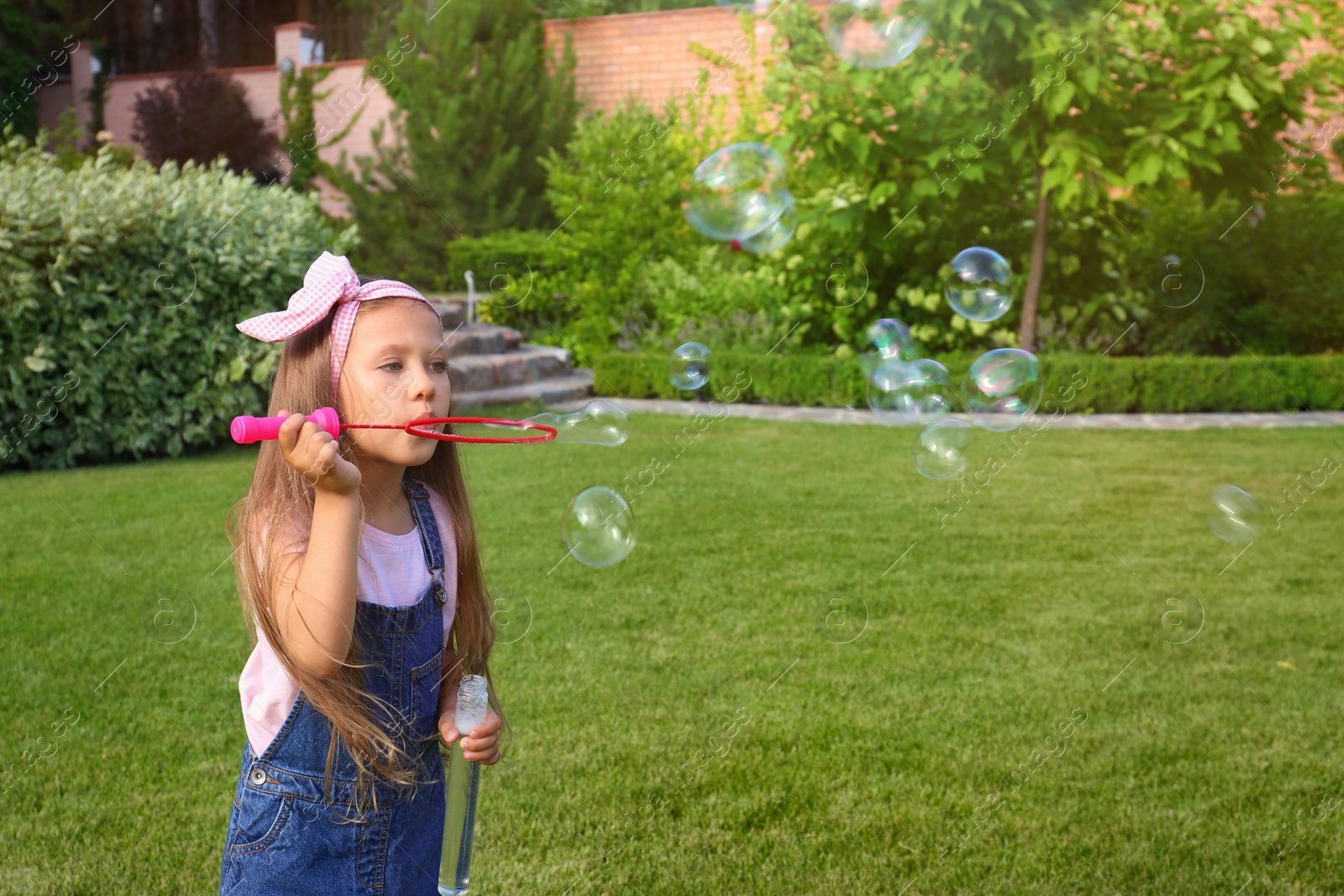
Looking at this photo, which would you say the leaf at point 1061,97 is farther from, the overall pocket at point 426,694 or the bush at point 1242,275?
the overall pocket at point 426,694

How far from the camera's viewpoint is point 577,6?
18641 mm

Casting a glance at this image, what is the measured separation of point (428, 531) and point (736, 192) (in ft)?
14.1

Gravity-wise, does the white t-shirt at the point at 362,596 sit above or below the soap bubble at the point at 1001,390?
above

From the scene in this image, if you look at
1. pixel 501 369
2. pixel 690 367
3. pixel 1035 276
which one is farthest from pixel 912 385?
pixel 501 369

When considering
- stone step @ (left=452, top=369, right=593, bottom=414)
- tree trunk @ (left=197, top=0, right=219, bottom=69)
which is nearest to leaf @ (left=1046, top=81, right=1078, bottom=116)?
stone step @ (left=452, top=369, right=593, bottom=414)

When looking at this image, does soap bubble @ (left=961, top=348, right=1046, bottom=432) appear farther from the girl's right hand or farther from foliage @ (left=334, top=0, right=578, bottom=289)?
foliage @ (left=334, top=0, right=578, bottom=289)

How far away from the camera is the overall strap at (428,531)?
1.92m

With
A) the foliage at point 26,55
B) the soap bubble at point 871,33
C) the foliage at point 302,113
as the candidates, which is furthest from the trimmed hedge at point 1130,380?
the foliage at point 26,55

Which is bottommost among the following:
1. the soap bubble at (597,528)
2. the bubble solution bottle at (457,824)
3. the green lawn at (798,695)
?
the green lawn at (798,695)

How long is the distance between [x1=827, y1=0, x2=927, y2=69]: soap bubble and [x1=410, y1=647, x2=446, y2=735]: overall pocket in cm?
634

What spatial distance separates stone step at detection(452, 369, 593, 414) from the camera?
9.45 metres

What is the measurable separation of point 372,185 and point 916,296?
302 inches

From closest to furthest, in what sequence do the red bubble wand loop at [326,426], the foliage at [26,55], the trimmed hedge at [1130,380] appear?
the red bubble wand loop at [326,426]
the trimmed hedge at [1130,380]
the foliage at [26,55]

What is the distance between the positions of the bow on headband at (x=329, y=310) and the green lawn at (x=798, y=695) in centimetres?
152
